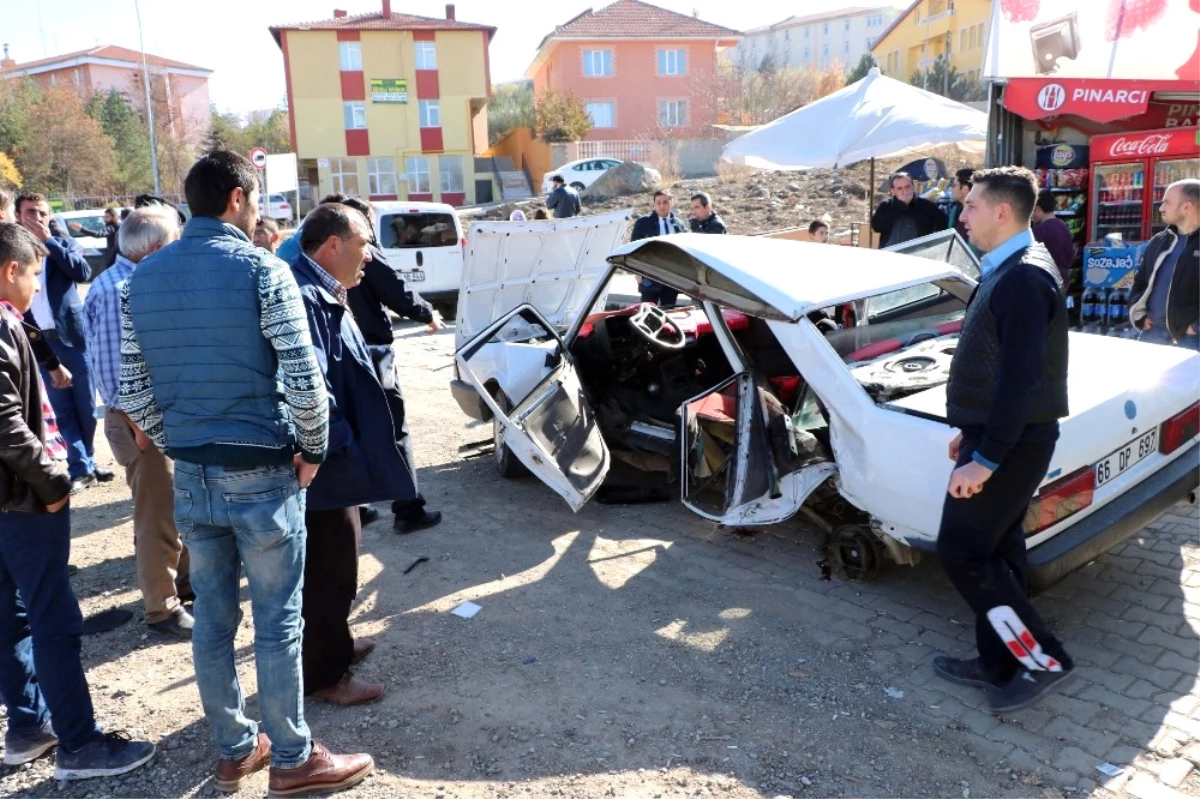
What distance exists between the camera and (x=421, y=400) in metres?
8.62

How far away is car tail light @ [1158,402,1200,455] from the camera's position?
13.1 feet

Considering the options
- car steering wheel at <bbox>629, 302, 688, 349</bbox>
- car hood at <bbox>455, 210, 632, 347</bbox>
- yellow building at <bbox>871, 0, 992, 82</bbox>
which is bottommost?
car steering wheel at <bbox>629, 302, 688, 349</bbox>

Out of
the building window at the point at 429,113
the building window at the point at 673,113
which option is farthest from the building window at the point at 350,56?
the building window at the point at 673,113

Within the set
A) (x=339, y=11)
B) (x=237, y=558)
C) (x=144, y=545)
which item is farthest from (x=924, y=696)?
(x=339, y=11)

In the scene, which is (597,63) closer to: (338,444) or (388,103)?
(388,103)

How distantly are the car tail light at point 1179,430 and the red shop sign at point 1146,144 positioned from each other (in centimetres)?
661

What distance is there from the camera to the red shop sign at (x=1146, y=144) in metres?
9.20

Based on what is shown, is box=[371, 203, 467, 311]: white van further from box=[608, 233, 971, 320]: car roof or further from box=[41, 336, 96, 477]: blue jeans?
box=[608, 233, 971, 320]: car roof

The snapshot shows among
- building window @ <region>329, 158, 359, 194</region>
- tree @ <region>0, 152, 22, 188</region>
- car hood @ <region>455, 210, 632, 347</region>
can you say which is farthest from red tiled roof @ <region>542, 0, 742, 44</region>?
car hood @ <region>455, 210, 632, 347</region>

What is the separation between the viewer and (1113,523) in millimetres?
3615

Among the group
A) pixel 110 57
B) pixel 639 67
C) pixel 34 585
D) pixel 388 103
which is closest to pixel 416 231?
pixel 34 585

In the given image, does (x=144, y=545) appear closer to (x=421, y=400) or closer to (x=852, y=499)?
(x=852, y=499)

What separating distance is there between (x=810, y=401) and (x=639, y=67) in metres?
43.5

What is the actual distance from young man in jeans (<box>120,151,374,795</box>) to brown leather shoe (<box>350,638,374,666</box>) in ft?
3.06
